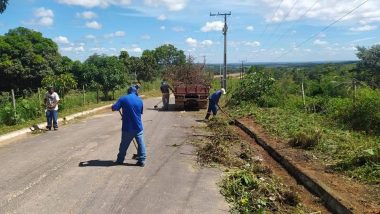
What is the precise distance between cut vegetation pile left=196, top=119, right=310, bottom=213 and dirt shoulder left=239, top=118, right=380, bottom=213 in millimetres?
686

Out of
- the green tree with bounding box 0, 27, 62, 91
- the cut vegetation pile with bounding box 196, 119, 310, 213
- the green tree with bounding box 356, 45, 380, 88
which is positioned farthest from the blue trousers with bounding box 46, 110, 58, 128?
the green tree with bounding box 356, 45, 380, 88

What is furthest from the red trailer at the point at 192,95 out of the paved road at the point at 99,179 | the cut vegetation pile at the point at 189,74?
the paved road at the point at 99,179

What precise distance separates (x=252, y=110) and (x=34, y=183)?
1512 centimetres

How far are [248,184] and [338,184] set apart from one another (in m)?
1.67

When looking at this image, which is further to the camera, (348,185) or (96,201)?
(348,185)

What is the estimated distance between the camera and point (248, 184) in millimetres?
8391

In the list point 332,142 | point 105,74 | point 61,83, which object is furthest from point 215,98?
point 105,74

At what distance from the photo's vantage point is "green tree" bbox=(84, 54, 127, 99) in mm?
35438

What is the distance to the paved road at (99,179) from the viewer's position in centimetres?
707

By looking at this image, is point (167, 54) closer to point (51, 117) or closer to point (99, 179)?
point (51, 117)

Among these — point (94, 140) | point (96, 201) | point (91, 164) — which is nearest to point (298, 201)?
point (96, 201)

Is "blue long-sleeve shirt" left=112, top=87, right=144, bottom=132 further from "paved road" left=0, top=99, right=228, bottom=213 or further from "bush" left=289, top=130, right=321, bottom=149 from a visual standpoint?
"bush" left=289, top=130, right=321, bottom=149

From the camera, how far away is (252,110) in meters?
22.2

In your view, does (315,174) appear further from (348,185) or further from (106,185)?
(106,185)
